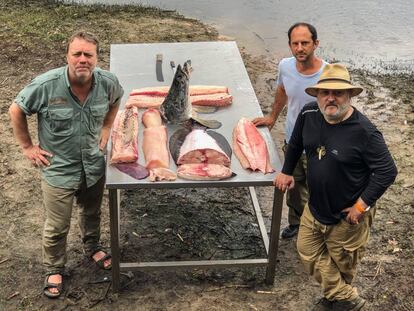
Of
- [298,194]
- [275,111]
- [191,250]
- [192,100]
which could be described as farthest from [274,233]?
[192,100]

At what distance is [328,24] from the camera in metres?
12.7

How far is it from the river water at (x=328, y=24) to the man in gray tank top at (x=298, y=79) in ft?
18.0

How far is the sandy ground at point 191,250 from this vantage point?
5.00m

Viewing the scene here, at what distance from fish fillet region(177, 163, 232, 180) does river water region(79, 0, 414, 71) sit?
663cm

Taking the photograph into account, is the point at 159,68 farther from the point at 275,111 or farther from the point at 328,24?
the point at 328,24

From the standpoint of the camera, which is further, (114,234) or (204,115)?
(204,115)

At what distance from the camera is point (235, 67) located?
623cm

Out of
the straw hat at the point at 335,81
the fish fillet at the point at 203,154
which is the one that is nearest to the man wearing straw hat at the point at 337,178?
the straw hat at the point at 335,81

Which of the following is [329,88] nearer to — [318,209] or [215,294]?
[318,209]

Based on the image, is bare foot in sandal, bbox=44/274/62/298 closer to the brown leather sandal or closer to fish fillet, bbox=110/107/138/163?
the brown leather sandal

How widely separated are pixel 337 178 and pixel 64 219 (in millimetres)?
2167

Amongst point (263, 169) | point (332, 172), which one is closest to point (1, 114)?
point (263, 169)

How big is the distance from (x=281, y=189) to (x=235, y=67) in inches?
83.7

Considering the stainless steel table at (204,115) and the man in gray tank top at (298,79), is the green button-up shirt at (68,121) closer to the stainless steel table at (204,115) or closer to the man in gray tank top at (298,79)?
the stainless steel table at (204,115)
